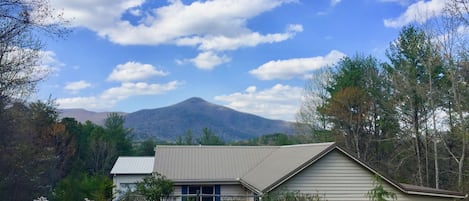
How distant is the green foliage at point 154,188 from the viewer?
15.1 meters

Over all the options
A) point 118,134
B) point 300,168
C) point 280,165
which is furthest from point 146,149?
point 300,168

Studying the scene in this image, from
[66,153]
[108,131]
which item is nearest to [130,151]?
[108,131]

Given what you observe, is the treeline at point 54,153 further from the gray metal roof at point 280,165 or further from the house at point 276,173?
the gray metal roof at point 280,165

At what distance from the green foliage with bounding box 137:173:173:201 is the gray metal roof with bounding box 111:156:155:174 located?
11.5m

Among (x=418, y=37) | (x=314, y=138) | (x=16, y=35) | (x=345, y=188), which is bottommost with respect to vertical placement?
(x=345, y=188)

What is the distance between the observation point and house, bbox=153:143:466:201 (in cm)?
1712

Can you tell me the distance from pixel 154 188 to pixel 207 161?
6957mm

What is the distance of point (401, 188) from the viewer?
17344 mm

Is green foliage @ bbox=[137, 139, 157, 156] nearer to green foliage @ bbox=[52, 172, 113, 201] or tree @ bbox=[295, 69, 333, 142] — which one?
tree @ bbox=[295, 69, 333, 142]

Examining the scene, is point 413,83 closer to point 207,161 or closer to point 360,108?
point 360,108

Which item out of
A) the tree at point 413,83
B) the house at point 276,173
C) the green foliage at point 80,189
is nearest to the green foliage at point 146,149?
the green foliage at point 80,189

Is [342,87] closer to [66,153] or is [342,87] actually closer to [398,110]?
[398,110]

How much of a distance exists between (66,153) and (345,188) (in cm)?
3262

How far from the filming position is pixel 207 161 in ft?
75.2
